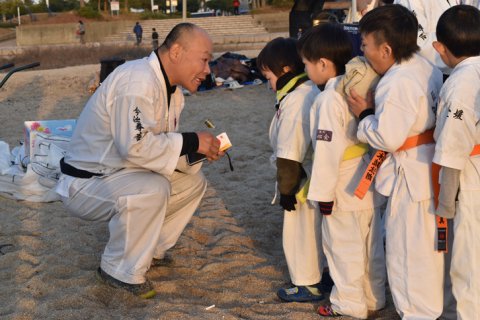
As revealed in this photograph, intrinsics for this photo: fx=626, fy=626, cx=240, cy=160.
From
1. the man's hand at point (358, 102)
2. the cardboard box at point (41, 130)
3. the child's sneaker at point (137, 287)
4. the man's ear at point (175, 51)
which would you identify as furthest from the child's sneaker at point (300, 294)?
the cardboard box at point (41, 130)

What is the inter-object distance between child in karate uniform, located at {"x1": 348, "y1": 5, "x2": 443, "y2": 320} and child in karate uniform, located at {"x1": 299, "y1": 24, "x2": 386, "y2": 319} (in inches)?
8.6

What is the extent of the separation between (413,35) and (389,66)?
180mm

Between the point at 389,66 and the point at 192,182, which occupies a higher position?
the point at 389,66

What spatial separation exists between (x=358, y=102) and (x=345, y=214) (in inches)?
23.9

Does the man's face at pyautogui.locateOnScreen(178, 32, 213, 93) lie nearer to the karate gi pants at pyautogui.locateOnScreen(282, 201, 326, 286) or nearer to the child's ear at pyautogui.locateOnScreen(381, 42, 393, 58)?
the karate gi pants at pyautogui.locateOnScreen(282, 201, 326, 286)

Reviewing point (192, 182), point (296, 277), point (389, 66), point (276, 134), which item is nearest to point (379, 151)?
point (389, 66)

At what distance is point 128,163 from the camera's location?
3.74m

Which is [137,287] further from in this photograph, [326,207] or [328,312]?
[326,207]

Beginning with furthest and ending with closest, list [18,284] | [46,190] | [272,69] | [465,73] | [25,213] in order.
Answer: [46,190], [25,213], [18,284], [272,69], [465,73]

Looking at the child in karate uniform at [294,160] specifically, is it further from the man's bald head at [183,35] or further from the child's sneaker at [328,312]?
the man's bald head at [183,35]

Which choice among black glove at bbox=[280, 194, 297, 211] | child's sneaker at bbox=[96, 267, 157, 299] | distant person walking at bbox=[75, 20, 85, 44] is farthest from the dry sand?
distant person walking at bbox=[75, 20, 85, 44]

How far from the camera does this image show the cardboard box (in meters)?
6.06

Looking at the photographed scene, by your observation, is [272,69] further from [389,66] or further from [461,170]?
[461,170]

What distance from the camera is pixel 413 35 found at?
2938 millimetres
